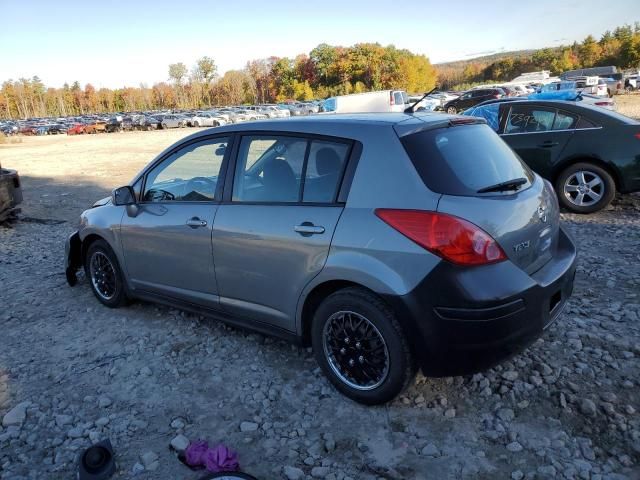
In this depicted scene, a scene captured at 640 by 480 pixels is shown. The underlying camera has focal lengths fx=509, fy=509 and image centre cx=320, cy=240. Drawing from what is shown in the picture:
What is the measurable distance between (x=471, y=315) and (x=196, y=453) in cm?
163

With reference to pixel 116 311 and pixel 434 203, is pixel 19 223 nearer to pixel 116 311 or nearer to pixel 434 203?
pixel 116 311

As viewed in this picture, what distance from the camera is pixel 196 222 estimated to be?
374cm

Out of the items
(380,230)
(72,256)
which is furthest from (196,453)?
(72,256)

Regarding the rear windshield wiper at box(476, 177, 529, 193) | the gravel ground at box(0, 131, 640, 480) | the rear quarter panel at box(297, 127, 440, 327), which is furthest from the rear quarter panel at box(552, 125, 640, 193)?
the rear quarter panel at box(297, 127, 440, 327)

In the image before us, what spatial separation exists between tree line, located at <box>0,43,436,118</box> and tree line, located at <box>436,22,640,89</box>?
12.1m

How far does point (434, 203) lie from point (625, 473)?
160 centimetres

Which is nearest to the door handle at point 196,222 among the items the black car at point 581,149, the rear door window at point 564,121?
the black car at point 581,149

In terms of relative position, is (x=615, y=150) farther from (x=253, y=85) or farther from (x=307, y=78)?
(x=253, y=85)

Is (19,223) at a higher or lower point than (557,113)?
lower

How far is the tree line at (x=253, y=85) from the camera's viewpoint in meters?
87.5

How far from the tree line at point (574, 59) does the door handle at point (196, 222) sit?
87135mm

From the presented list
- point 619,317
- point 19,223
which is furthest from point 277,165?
point 19,223

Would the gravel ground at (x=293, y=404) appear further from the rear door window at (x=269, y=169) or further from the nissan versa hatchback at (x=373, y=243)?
the rear door window at (x=269, y=169)

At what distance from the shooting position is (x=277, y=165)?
3.47 metres
